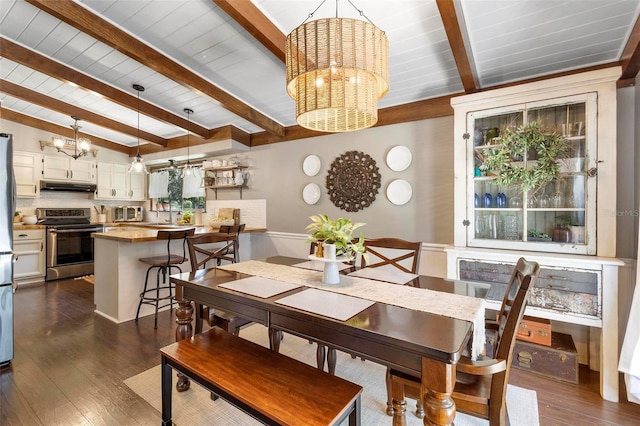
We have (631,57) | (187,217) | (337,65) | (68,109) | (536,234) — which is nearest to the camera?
(337,65)

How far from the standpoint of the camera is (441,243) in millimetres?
3066

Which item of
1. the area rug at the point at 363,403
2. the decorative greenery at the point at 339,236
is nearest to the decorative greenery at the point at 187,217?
the area rug at the point at 363,403

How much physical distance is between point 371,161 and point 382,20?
161cm

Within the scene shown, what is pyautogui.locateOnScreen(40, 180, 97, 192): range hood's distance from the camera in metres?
5.10

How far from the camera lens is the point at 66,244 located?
4.88 m

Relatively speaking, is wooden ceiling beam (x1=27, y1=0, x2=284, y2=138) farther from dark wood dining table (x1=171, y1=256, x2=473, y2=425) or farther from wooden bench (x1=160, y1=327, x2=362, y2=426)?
wooden bench (x1=160, y1=327, x2=362, y2=426)

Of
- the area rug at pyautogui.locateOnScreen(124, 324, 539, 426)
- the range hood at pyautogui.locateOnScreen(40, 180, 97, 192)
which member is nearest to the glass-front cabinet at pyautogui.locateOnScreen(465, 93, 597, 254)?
the area rug at pyautogui.locateOnScreen(124, 324, 539, 426)

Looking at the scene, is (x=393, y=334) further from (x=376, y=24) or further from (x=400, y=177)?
(x=400, y=177)

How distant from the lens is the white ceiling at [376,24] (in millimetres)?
1939

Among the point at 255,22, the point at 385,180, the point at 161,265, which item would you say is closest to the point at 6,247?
the point at 161,265

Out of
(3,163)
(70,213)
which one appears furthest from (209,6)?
(70,213)

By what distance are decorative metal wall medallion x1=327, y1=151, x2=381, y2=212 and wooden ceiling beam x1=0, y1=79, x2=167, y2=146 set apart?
374cm

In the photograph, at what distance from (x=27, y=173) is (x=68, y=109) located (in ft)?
5.22

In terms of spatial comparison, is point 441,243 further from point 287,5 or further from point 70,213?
point 70,213
